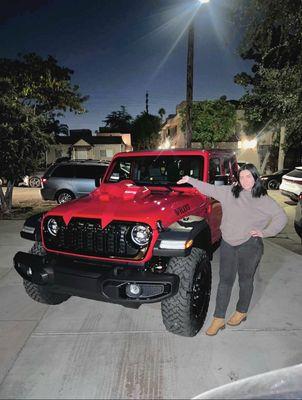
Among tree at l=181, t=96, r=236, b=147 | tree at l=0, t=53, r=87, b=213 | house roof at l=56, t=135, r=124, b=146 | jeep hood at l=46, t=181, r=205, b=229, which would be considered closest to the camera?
jeep hood at l=46, t=181, r=205, b=229

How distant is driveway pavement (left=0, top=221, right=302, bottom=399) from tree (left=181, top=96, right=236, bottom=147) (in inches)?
1072

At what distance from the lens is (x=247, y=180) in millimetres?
3523

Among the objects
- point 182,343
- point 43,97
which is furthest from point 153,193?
point 43,97

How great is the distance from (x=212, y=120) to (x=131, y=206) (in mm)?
28304

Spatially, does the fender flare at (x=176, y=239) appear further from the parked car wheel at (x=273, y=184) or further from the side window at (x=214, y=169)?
the parked car wheel at (x=273, y=184)

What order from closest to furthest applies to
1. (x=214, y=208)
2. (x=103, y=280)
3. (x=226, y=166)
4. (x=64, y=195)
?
(x=103, y=280), (x=214, y=208), (x=226, y=166), (x=64, y=195)

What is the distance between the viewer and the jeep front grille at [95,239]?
135 inches

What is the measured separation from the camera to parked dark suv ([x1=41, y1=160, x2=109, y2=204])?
12.9 metres

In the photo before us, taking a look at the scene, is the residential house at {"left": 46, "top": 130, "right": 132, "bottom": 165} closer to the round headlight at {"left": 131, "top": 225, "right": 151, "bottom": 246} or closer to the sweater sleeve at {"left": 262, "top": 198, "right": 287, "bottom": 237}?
the round headlight at {"left": 131, "top": 225, "right": 151, "bottom": 246}

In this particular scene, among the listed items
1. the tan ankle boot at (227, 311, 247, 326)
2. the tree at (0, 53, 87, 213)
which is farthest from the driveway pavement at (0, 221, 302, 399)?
the tree at (0, 53, 87, 213)

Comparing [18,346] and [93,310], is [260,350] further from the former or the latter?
[18,346]

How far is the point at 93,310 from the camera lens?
4.27 metres

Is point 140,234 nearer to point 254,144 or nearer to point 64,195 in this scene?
point 64,195

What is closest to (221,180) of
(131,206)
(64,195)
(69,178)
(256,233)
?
(256,233)
